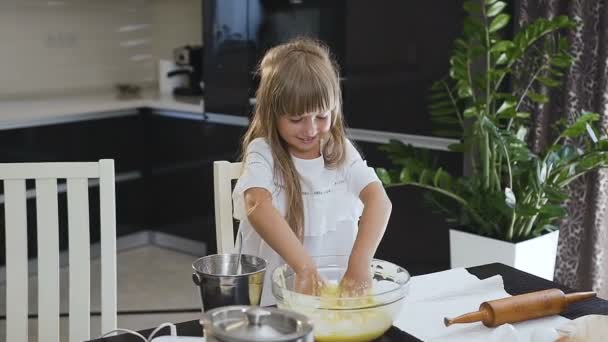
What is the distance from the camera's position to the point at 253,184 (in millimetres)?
1768

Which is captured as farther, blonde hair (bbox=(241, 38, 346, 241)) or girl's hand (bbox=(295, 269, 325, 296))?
blonde hair (bbox=(241, 38, 346, 241))

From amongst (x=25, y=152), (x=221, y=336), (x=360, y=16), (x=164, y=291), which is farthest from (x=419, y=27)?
(x=221, y=336)

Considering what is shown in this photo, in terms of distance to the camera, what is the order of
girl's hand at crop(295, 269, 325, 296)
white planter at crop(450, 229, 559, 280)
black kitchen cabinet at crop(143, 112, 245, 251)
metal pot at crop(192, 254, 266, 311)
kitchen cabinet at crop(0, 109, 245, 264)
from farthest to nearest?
1. black kitchen cabinet at crop(143, 112, 245, 251)
2. kitchen cabinet at crop(0, 109, 245, 264)
3. white planter at crop(450, 229, 559, 280)
4. girl's hand at crop(295, 269, 325, 296)
5. metal pot at crop(192, 254, 266, 311)

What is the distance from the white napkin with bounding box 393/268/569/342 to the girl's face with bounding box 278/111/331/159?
0.35 m

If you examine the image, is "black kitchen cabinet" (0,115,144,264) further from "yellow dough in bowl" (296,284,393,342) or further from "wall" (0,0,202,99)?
"yellow dough in bowl" (296,284,393,342)

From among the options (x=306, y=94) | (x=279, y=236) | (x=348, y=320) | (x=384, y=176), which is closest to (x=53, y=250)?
(x=279, y=236)

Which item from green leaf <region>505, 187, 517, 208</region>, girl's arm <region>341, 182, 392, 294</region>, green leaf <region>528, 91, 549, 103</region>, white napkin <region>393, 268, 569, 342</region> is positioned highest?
green leaf <region>528, 91, 549, 103</region>

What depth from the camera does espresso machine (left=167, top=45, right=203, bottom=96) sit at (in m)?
4.61

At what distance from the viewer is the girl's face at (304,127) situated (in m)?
1.71

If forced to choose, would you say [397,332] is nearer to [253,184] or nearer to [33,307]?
[253,184]

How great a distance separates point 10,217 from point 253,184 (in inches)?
19.5

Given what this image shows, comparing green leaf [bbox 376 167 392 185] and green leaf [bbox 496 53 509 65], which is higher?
green leaf [bbox 496 53 509 65]

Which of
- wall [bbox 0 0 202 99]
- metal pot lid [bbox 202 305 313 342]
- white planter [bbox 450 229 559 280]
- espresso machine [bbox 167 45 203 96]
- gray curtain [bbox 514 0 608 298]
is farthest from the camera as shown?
espresso machine [bbox 167 45 203 96]

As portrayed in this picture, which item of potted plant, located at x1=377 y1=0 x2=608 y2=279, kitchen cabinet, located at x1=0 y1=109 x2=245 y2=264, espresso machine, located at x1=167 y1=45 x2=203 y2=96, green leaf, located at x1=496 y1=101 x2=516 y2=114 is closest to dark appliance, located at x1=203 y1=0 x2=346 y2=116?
kitchen cabinet, located at x1=0 y1=109 x2=245 y2=264
